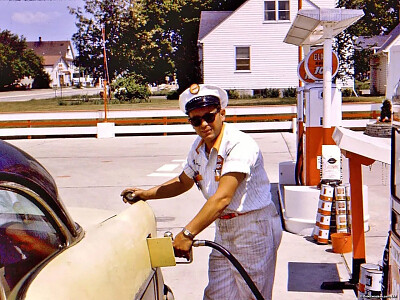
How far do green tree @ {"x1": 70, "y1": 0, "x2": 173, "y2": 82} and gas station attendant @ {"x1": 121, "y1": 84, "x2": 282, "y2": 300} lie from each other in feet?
134

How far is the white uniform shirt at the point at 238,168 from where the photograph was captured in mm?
3336

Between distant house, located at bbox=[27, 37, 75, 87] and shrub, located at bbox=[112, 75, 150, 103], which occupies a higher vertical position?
distant house, located at bbox=[27, 37, 75, 87]

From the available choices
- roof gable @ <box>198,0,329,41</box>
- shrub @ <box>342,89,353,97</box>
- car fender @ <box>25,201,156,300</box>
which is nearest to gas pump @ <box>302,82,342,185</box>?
car fender @ <box>25,201,156,300</box>

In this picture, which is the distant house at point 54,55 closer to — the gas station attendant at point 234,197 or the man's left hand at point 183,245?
the gas station attendant at point 234,197

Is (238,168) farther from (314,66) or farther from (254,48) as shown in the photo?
(254,48)

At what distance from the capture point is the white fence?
18859 millimetres

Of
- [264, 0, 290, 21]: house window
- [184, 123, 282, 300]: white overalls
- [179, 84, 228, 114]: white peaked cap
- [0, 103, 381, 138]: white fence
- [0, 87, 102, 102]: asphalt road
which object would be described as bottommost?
[0, 87, 102, 102]: asphalt road

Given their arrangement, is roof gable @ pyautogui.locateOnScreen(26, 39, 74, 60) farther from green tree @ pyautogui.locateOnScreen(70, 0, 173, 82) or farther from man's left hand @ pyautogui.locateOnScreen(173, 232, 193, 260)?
man's left hand @ pyautogui.locateOnScreen(173, 232, 193, 260)

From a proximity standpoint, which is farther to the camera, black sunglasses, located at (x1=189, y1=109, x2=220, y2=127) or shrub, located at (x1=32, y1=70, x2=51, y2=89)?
shrub, located at (x1=32, y1=70, x2=51, y2=89)

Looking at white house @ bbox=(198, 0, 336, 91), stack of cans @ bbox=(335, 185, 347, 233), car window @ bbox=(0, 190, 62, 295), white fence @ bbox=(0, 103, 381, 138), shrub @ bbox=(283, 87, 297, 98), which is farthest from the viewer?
shrub @ bbox=(283, 87, 297, 98)

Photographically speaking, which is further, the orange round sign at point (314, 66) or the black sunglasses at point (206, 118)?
the orange round sign at point (314, 66)

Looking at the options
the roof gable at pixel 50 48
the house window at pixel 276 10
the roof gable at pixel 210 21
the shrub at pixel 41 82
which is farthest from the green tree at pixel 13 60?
the house window at pixel 276 10

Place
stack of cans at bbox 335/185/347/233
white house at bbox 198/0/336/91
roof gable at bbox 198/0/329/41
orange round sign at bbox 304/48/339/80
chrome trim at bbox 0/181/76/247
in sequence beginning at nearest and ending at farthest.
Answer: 1. chrome trim at bbox 0/181/76/247
2. stack of cans at bbox 335/185/347/233
3. orange round sign at bbox 304/48/339/80
4. white house at bbox 198/0/336/91
5. roof gable at bbox 198/0/329/41

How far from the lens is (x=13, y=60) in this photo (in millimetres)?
75625
